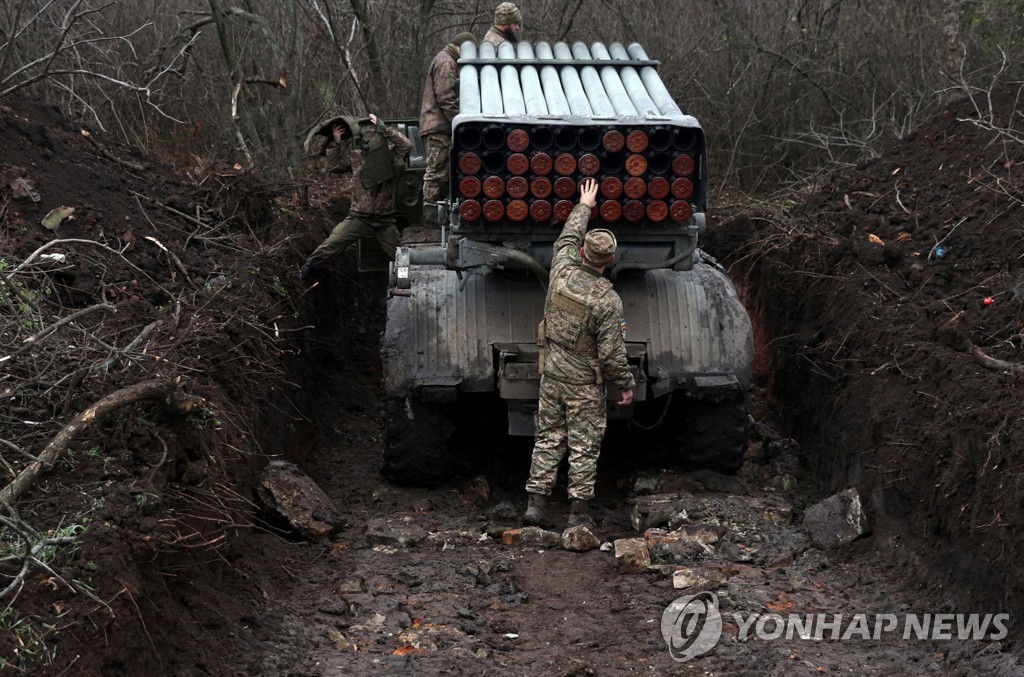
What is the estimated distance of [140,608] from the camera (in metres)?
4.85

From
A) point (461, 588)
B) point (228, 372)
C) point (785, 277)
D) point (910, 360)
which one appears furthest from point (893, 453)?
point (228, 372)

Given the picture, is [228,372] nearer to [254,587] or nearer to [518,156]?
[254,587]

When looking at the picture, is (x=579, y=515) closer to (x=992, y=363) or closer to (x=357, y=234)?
(x=992, y=363)

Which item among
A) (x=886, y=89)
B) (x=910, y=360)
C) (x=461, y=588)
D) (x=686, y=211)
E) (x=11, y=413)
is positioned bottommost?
(x=461, y=588)

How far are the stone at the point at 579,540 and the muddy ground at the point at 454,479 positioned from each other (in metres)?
0.09

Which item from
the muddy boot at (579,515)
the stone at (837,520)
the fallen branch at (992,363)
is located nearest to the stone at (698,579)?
the stone at (837,520)

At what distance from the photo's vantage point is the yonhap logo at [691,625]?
5.53 metres

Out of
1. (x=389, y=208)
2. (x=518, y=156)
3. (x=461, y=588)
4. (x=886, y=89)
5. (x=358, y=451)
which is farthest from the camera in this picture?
(x=886, y=89)

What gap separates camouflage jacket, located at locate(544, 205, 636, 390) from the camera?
23.1 ft

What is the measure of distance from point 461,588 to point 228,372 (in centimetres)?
209

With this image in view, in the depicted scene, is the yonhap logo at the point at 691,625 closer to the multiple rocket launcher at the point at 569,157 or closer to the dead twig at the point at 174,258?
the multiple rocket launcher at the point at 569,157

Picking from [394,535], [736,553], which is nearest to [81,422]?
[394,535]

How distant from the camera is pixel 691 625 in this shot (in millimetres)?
5777

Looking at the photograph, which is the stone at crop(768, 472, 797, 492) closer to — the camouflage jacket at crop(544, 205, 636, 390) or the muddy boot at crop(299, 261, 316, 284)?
the camouflage jacket at crop(544, 205, 636, 390)
